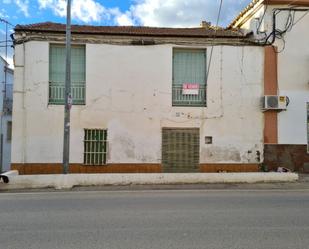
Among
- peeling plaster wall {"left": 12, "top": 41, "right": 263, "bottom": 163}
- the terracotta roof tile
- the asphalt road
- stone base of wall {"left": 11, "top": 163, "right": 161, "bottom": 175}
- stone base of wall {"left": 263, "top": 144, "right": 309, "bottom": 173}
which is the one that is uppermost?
the terracotta roof tile

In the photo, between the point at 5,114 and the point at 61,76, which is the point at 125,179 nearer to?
the point at 61,76

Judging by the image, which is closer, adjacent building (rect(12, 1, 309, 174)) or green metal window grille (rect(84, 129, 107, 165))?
adjacent building (rect(12, 1, 309, 174))

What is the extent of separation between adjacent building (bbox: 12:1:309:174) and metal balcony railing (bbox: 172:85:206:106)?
4 centimetres

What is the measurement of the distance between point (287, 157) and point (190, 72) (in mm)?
5456

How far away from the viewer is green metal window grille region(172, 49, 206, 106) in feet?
65.4

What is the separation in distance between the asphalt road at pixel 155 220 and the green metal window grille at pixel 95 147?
20.5ft

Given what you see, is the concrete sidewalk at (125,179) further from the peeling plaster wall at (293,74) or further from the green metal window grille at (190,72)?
the green metal window grille at (190,72)

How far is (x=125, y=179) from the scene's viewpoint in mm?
15609

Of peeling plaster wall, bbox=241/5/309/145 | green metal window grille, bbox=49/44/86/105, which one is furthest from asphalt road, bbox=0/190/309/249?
green metal window grille, bbox=49/44/86/105

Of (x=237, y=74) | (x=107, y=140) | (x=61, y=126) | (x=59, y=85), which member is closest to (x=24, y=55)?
(x=59, y=85)

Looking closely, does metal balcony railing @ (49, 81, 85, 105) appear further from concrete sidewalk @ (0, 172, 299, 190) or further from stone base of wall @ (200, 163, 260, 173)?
stone base of wall @ (200, 163, 260, 173)

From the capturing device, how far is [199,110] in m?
19.8

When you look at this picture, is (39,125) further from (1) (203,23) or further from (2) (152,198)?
(1) (203,23)

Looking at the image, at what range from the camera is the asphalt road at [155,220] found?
7.14 m
